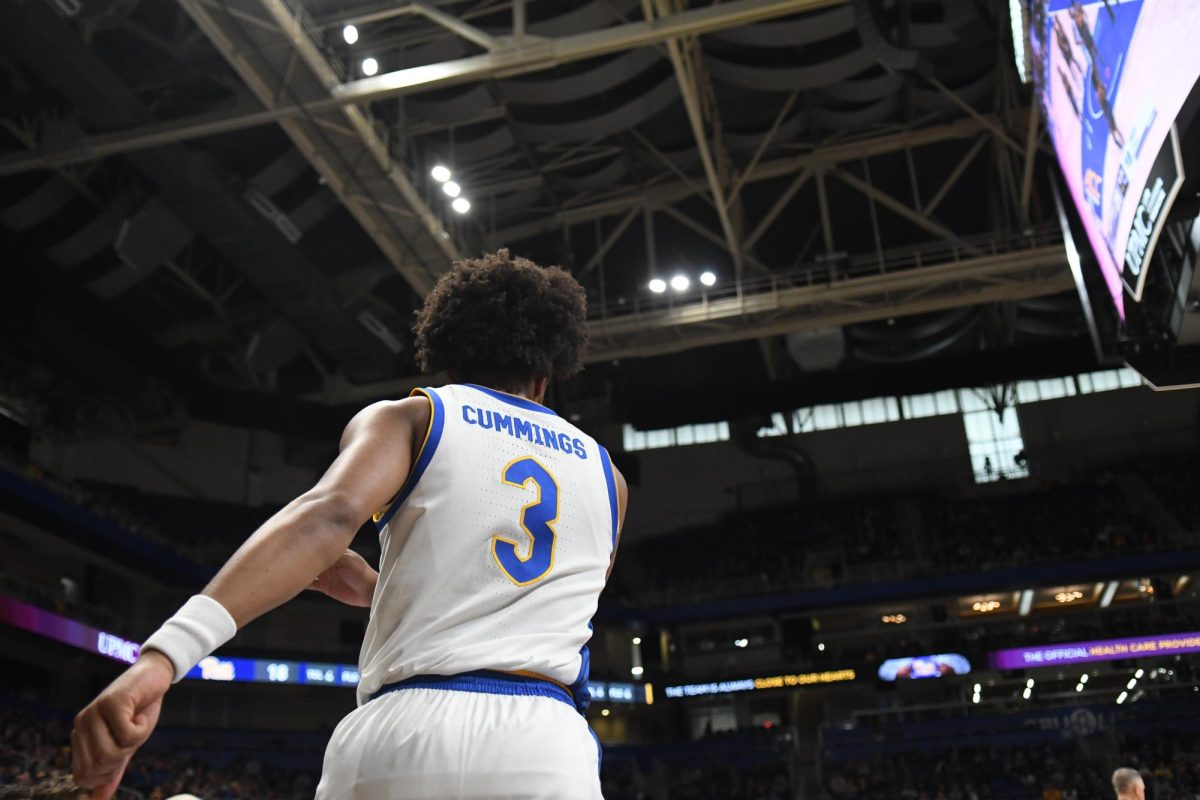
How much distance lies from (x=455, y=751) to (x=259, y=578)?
433 millimetres

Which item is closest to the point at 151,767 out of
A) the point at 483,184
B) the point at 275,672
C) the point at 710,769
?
the point at 275,672

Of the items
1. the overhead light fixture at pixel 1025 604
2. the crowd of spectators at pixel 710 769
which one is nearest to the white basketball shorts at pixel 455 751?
the crowd of spectators at pixel 710 769

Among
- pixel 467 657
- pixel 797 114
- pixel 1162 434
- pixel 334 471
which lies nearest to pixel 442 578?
pixel 467 657

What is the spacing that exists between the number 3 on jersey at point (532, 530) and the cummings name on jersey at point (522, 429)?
2.5 inches

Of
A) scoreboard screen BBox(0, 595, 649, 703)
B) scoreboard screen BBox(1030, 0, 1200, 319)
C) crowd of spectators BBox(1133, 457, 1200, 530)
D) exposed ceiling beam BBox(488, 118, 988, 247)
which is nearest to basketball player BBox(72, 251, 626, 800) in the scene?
scoreboard screen BBox(1030, 0, 1200, 319)

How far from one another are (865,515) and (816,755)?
27.2ft

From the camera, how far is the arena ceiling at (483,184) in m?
16.4

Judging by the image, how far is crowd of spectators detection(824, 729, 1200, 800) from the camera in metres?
23.6

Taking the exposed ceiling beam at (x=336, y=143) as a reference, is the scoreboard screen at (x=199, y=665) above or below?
below

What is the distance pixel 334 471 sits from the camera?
1.95 m

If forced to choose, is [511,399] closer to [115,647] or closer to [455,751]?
[455,751]

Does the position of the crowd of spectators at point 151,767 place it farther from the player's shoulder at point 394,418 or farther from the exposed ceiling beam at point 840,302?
the player's shoulder at point 394,418

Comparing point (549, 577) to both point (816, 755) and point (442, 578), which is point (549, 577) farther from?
point (816, 755)

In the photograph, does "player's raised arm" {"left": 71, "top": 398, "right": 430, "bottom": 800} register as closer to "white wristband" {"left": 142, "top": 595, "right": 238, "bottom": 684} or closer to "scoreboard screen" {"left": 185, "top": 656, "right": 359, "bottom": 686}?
"white wristband" {"left": 142, "top": 595, "right": 238, "bottom": 684}
